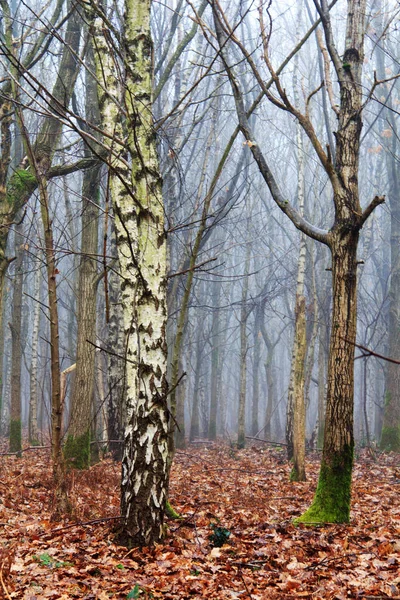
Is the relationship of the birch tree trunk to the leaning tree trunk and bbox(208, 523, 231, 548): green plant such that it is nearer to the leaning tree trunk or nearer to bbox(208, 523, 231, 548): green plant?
bbox(208, 523, 231, 548): green plant

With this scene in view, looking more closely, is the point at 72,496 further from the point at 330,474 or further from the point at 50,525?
the point at 330,474

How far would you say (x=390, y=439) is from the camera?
1551 cm

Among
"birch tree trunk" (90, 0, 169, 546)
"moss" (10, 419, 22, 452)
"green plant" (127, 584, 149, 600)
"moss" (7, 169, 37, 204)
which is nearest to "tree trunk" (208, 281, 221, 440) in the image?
"moss" (10, 419, 22, 452)

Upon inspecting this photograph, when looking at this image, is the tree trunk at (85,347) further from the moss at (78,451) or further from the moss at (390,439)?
the moss at (390,439)

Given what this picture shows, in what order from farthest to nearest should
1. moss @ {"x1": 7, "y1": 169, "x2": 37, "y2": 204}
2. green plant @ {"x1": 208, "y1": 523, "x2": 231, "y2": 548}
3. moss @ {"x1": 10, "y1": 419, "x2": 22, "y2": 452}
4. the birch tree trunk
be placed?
moss @ {"x1": 10, "y1": 419, "x2": 22, "y2": 452} < moss @ {"x1": 7, "y1": 169, "x2": 37, "y2": 204} < green plant @ {"x1": 208, "y1": 523, "x2": 231, "y2": 548} < the birch tree trunk

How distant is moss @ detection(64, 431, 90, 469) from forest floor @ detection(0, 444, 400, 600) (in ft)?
3.95

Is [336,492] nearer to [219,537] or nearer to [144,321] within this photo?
[219,537]

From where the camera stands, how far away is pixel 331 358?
19.8 feet

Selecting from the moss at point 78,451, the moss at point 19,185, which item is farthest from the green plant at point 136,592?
the moss at point 19,185

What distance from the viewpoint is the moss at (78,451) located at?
9422 millimetres

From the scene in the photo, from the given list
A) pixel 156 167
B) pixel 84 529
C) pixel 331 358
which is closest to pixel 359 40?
pixel 156 167

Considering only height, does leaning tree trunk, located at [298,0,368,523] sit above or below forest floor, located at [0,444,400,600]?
Result: above

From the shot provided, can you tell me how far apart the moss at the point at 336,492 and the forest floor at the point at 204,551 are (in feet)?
0.50

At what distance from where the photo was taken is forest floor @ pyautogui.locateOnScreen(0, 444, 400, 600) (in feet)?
13.1
